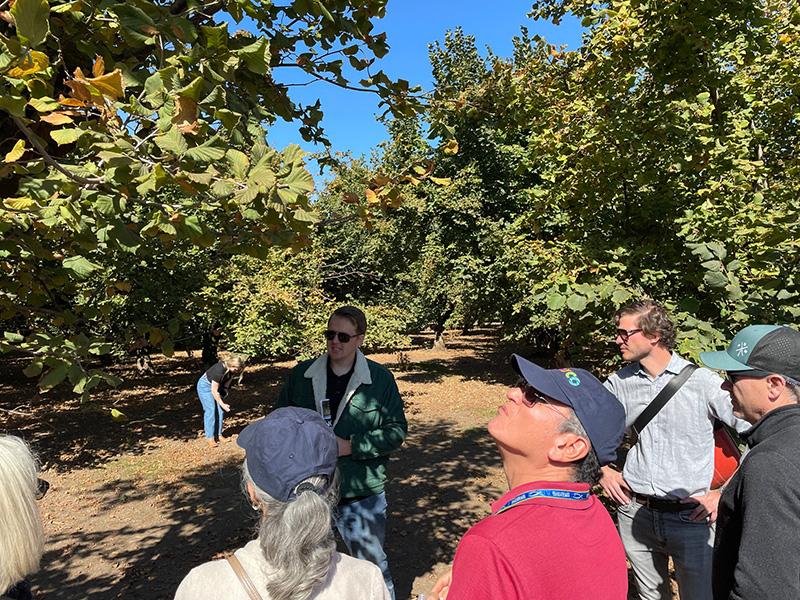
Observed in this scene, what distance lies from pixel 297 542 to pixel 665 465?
7.19ft

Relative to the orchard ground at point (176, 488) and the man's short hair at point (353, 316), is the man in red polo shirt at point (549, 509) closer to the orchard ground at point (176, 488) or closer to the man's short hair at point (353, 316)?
the orchard ground at point (176, 488)

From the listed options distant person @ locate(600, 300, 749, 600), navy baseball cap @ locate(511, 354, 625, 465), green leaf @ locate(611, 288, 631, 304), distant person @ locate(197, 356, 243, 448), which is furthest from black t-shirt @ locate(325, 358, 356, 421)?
distant person @ locate(197, 356, 243, 448)

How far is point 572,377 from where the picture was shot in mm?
1620

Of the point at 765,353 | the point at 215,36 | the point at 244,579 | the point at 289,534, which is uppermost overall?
the point at 215,36

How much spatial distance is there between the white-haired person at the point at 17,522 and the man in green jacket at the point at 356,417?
152 centimetres

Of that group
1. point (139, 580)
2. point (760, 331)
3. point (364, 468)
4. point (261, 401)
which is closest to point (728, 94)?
point (760, 331)

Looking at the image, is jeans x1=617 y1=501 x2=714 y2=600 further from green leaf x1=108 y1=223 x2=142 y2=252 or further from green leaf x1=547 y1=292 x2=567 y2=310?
green leaf x1=108 y1=223 x2=142 y2=252

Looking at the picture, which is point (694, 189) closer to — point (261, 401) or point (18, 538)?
point (18, 538)

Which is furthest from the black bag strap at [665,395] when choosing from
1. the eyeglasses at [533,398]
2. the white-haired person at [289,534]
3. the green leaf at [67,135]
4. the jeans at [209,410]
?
the jeans at [209,410]

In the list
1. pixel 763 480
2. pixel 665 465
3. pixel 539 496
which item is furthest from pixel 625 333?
pixel 539 496

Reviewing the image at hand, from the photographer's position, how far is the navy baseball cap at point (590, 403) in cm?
152

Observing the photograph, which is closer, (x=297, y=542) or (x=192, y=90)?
(x=297, y=542)

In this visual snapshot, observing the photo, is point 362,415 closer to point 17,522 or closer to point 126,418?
point 17,522

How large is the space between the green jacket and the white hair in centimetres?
155
